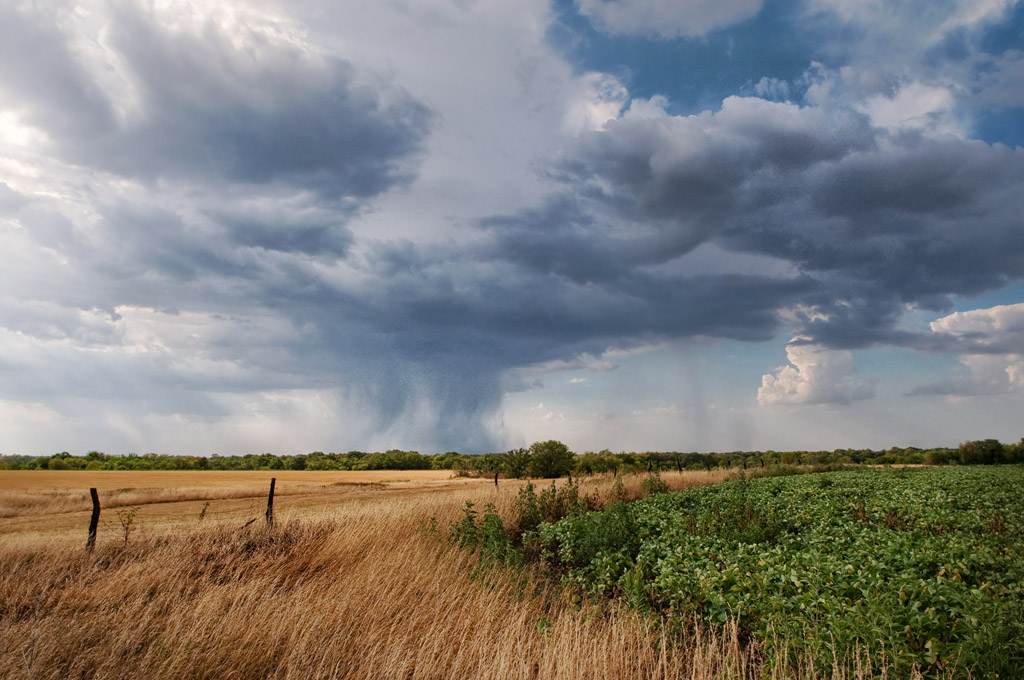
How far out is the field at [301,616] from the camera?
6.01 m

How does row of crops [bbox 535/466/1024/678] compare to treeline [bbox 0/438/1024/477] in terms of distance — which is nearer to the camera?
row of crops [bbox 535/466/1024/678]

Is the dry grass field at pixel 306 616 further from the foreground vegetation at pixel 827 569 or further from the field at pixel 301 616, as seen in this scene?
the foreground vegetation at pixel 827 569

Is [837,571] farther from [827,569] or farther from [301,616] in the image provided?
[301,616]

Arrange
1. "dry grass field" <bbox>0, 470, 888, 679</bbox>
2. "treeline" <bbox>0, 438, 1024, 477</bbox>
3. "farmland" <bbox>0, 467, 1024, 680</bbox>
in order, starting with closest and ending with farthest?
1. "farmland" <bbox>0, 467, 1024, 680</bbox>
2. "dry grass field" <bbox>0, 470, 888, 679</bbox>
3. "treeline" <bbox>0, 438, 1024, 477</bbox>

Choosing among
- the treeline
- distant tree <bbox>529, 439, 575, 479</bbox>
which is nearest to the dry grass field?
the treeline

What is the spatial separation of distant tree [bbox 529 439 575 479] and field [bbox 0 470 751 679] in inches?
2275

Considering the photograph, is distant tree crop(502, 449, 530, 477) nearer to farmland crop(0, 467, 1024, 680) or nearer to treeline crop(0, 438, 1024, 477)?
treeline crop(0, 438, 1024, 477)

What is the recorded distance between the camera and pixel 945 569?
25.8 feet

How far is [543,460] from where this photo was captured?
70.7m

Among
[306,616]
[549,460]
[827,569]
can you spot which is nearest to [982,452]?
[549,460]

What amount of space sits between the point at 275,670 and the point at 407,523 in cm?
839

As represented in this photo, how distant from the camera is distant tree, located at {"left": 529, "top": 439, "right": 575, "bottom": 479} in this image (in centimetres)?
7025

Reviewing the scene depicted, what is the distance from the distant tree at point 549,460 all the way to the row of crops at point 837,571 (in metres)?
52.7

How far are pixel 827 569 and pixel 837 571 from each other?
184mm
